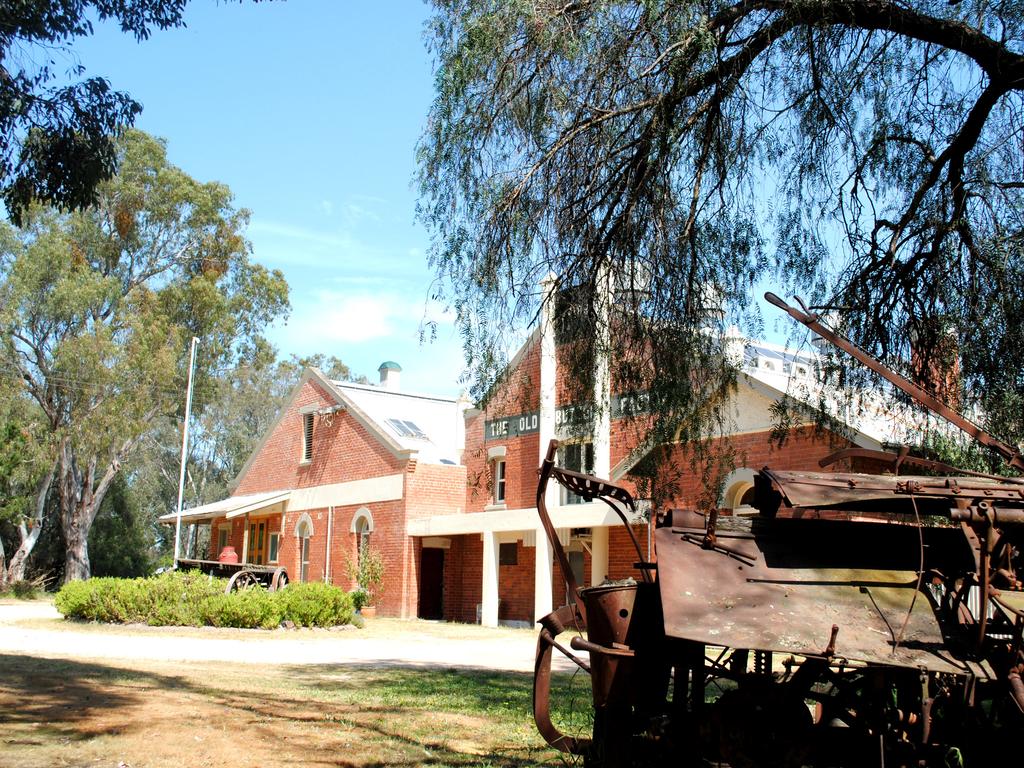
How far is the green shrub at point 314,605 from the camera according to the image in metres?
21.0

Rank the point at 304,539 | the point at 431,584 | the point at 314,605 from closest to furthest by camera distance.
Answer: the point at 314,605, the point at 431,584, the point at 304,539

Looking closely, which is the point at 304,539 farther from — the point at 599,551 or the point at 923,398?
the point at 923,398

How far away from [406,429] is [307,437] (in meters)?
4.93

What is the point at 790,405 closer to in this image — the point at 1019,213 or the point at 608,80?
the point at 1019,213

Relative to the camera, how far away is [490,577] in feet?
86.0

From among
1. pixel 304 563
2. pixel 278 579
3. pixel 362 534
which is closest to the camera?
pixel 278 579

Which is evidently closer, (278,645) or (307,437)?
(278,645)

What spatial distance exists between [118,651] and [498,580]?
1284 centimetres

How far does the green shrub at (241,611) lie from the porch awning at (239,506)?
1365 cm

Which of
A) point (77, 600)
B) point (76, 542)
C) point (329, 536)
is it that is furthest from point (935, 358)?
point (76, 542)

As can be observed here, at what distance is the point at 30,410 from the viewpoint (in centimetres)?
3919

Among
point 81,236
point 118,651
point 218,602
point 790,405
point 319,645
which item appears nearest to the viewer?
point 790,405

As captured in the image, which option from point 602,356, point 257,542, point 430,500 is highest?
point 602,356

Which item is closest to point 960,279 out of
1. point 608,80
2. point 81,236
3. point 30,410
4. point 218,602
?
point 608,80
